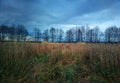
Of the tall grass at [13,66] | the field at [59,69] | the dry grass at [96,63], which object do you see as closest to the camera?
the tall grass at [13,66]

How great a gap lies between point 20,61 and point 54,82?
158 centimetres

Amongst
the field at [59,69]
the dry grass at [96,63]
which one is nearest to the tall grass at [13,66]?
the field at [59,69]

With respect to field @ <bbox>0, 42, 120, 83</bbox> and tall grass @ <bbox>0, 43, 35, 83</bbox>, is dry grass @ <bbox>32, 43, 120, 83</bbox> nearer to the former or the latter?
field @ <bbox>0, 42, 120, 83</bbox>

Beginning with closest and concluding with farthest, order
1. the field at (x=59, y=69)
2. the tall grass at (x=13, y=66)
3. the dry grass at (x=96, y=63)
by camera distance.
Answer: the tall grass at (x=13, y=66)
the field at (x=59, y=69)
the dry grass at (x=96, y=63)

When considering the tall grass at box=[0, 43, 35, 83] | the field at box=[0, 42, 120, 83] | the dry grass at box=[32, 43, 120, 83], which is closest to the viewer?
the tall grass at box=[0, 43, 35, 83]

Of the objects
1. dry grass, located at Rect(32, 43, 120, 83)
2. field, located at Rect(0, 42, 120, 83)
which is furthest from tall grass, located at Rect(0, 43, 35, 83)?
dry grass, located at Rect(32, 43, 120, 83)

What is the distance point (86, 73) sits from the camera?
284 inches

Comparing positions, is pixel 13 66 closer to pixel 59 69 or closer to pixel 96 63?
pixel 59 69

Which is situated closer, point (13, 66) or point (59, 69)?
point (13, 66)

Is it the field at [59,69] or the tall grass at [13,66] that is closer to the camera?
the tall grass at [13,66]

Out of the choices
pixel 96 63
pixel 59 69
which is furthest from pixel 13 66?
pixel 96 63

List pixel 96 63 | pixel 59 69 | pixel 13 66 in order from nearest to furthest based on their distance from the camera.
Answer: pixel 13 66 < pixel 59 69 < pixel 96 63

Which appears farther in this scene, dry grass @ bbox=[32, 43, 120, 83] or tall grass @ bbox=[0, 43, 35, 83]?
dry grass @ bbox=[32, 43, 120, 83]

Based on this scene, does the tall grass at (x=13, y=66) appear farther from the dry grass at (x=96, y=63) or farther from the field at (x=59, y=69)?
the dry grass at (x=96, y=63)
